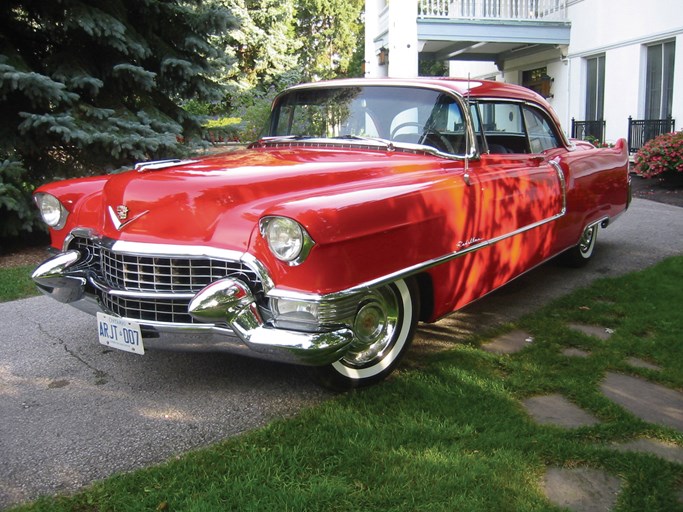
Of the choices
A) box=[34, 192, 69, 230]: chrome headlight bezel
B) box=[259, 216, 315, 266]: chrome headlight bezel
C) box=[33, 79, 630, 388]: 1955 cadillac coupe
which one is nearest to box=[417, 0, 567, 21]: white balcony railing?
box=[33, 79, 630, 388]: 1955 cadillac coupe

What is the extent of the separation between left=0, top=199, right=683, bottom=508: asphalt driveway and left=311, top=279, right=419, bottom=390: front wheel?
19 centimetres

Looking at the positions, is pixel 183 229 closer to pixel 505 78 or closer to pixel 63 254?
pixel 63 254

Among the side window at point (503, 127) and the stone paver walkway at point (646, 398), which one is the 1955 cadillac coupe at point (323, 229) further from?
the stone paver walkway at point (646, 398)

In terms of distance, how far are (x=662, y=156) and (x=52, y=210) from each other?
32.3 ft

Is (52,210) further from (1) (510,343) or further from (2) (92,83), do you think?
(2) (92,83)

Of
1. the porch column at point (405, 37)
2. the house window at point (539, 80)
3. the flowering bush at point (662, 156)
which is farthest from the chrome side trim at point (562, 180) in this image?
the house window at point (539, 80)

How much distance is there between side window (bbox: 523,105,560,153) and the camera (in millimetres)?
4812

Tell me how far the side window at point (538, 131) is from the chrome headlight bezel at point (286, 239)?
2729 mm

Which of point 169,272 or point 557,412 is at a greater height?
point 169,272

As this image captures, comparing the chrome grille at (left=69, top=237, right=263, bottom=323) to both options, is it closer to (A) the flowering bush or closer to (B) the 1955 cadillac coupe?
(B) the 1955 cadillac coupe

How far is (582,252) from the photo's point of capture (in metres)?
5.86

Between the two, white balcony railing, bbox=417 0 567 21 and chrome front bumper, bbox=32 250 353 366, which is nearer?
chrome front bumper, bbox=32 250 353 366

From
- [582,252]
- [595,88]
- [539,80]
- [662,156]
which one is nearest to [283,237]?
[582,252]

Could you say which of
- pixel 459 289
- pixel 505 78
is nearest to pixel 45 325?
pixel 459 289
